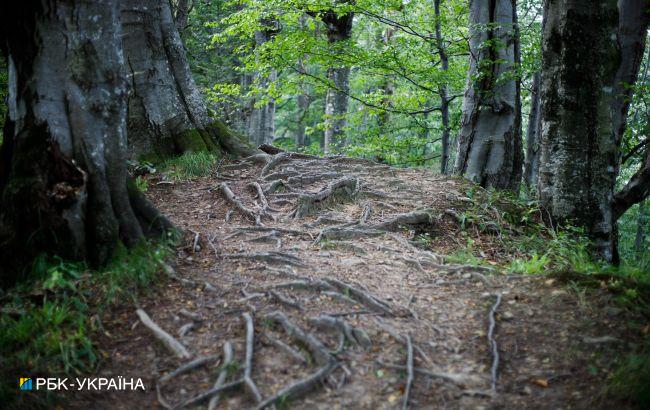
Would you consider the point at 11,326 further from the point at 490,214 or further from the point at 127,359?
the point at 490,214

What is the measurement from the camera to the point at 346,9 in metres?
10.6

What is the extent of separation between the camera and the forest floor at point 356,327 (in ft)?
10.8

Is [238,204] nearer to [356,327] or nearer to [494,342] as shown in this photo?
[356,327]

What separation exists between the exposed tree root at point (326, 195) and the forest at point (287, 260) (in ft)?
0.13

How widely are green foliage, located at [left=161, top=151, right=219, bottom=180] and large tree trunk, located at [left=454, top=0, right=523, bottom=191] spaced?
212 inches

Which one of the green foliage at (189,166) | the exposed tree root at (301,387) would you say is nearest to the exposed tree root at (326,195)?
the green foliage at (189,166)

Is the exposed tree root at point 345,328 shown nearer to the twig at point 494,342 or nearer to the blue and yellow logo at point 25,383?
the twig at point 494,342

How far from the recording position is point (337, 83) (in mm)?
14203

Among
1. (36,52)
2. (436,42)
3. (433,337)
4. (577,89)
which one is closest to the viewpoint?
(433,337)

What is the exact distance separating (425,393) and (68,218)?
366 centimetres

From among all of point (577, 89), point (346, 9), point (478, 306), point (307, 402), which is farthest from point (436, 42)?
point (307, 402)

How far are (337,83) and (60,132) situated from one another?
10805mm

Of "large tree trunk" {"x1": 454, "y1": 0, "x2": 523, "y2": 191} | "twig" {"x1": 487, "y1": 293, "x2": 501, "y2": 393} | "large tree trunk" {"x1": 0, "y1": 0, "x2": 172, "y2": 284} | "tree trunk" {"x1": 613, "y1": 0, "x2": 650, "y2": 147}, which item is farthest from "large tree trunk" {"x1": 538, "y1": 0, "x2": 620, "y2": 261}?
"large tree trunk" {"x1": 0, "y1": 0, "x2": 172, "y2": 284}

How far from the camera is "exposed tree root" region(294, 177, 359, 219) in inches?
276
